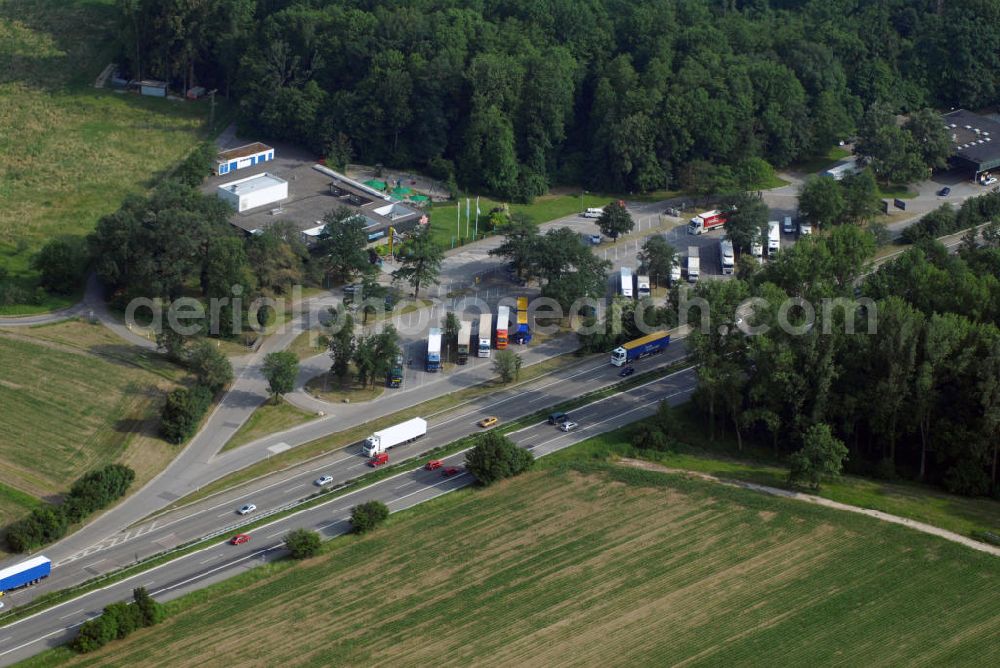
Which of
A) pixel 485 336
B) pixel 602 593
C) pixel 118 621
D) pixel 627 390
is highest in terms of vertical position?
pixel 485 336

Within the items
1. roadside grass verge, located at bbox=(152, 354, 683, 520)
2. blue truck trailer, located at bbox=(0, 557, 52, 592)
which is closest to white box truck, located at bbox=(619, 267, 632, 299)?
roadside grass verge, located at bbox=(152, 354, 683, 520)

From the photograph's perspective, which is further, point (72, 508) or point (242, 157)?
point (242, 157)

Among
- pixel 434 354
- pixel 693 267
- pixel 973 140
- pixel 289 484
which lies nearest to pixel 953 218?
pixel 973 140

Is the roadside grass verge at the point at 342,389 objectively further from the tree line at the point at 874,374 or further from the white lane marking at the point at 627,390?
the tree line at the point at 874,374

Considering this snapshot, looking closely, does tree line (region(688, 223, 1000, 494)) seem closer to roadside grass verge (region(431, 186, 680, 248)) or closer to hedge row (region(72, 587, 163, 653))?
roadside grass verge (region(431, 186, 680, 248))

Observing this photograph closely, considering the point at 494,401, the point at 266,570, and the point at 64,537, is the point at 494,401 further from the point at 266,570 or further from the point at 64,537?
the point at 64,537

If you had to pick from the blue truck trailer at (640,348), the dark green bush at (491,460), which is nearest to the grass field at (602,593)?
the dark green bush at (491,460)

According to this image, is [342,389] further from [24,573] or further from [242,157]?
[242,157]
